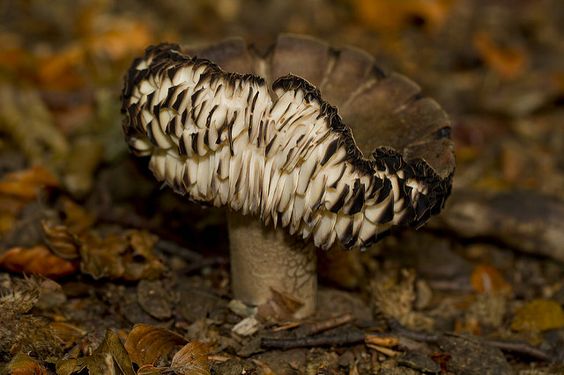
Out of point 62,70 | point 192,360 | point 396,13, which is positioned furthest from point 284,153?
point 396,13

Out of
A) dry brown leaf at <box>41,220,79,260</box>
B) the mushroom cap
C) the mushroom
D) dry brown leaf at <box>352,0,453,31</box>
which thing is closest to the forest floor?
dry brown leaf at <box>41,220,79,260</box>

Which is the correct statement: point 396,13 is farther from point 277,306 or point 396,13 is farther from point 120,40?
point 277,306

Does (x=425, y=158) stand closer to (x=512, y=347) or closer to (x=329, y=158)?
(x=329, y=158)

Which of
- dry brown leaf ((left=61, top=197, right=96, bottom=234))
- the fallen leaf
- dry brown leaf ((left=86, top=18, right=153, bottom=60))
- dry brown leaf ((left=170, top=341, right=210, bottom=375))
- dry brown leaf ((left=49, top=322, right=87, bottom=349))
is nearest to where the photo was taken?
dry brown leaf ((left=170, top=341, right=210, bottom=375))

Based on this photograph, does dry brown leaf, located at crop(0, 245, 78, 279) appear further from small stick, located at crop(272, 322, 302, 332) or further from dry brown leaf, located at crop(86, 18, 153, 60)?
dry brown leaf, located at crop(86, 18, 153, 60)

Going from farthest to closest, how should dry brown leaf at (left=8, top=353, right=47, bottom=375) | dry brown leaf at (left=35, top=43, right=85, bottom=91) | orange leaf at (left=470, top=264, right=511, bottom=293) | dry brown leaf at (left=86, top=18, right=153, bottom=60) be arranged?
1. dry brown leaf at (left=86, top=18, right=153, bottom=60)
2. dry brown leaf at (left=35, top=43, right=85, bottom=91)
3. orange leaf at (left=470, top=264, right=511, bottom=293)
4. dry brown leaf at (left=8, top=353, right=47, bottom=375)

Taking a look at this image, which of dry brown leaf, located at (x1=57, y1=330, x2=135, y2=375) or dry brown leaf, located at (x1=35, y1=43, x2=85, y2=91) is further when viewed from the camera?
dry brown leaf, located at (x1=35, y1=43, x2=85, y2=91)

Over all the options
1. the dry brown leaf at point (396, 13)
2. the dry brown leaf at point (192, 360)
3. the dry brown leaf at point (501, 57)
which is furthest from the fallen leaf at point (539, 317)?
the dry brown leaf at point (396, 13)

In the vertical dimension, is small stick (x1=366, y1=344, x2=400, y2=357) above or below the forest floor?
below
